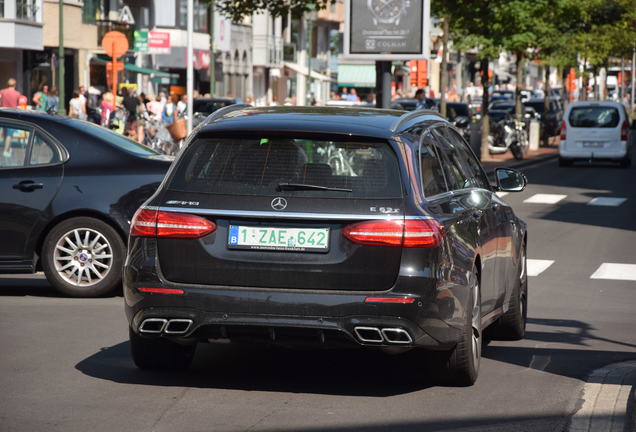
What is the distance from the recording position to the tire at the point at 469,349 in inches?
297

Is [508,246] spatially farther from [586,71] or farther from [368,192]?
[586,71]

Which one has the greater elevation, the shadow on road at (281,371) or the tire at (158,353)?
the tire at (158,353)

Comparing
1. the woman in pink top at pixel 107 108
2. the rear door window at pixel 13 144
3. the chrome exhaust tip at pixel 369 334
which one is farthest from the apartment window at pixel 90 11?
the chrome exhaust tip at pixel 369 334

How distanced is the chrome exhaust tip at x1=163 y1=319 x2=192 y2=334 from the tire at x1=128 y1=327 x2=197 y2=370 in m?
→ 0.59

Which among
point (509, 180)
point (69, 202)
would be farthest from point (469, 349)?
point (69, 202)

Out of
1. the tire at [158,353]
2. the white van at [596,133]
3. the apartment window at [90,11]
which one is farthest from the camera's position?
the apartment window at [90,11]

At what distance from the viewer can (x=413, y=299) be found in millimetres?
7055

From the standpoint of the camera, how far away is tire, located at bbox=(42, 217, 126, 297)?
11.5 meters

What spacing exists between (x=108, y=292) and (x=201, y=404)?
185 inches

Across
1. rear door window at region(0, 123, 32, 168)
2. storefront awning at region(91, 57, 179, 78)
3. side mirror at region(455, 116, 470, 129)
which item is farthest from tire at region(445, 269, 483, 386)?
storefront awning at region(91, 57, 179, 78)

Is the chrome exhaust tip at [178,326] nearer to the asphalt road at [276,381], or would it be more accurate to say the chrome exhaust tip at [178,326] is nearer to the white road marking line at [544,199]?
the asphalt road at [276,381]

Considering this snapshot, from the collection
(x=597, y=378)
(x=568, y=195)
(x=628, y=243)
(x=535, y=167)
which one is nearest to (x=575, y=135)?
(x=535, y=167)

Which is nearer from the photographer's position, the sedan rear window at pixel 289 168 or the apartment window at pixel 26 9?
the sedan rear window at pixel 289 168

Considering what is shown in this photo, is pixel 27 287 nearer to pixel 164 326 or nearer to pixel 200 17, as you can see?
pixel 164 326
